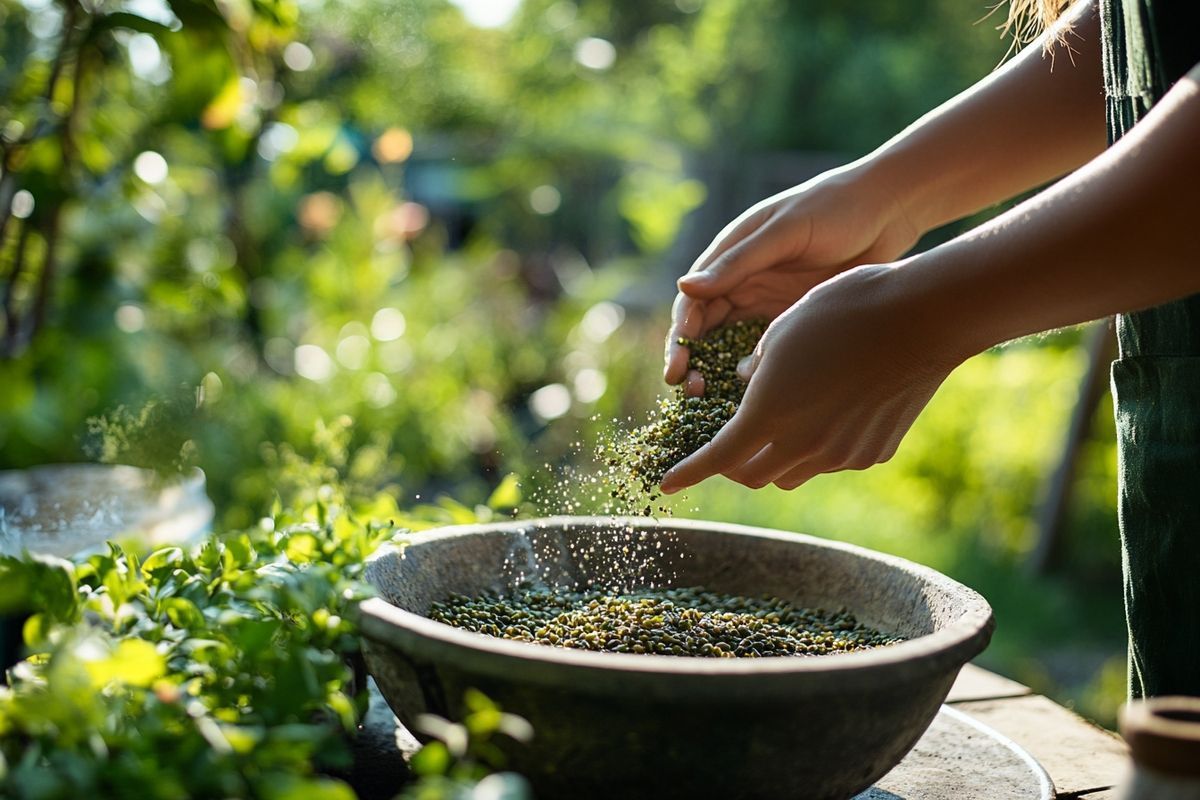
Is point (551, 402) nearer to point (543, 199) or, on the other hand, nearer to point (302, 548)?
point (543, 199)

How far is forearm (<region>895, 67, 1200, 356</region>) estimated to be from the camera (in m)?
0.96

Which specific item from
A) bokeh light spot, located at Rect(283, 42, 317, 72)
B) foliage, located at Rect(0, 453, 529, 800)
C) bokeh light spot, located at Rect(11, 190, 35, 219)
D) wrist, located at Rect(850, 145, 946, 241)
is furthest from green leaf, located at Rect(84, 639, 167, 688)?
bokeh light spot, located at Rect(283, 42, 317, 72)

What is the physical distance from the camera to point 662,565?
1623 mm

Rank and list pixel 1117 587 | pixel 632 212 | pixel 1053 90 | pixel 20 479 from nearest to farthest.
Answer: pixel 1053 90
pixel 20 479
pixel 1117 587
pixel 632 212

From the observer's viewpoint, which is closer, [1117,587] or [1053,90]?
[1053,90]

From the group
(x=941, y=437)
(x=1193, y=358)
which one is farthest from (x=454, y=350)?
(x=1193, y=358)

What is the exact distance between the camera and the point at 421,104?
8227 mm

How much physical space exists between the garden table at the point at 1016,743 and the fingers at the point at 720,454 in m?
0.42

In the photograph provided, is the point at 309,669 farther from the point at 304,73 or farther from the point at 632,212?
the point at 632,212

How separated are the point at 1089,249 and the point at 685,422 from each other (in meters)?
0.68

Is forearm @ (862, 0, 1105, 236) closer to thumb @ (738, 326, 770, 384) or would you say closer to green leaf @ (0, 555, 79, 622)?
thumb @ (738, 326, 770, 384)

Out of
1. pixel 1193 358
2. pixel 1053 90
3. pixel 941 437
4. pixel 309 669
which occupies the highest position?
pixel 1053 90

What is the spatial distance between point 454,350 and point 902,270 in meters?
4.44

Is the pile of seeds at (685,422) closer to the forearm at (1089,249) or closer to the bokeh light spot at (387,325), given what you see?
the forearm at (1089,249)
